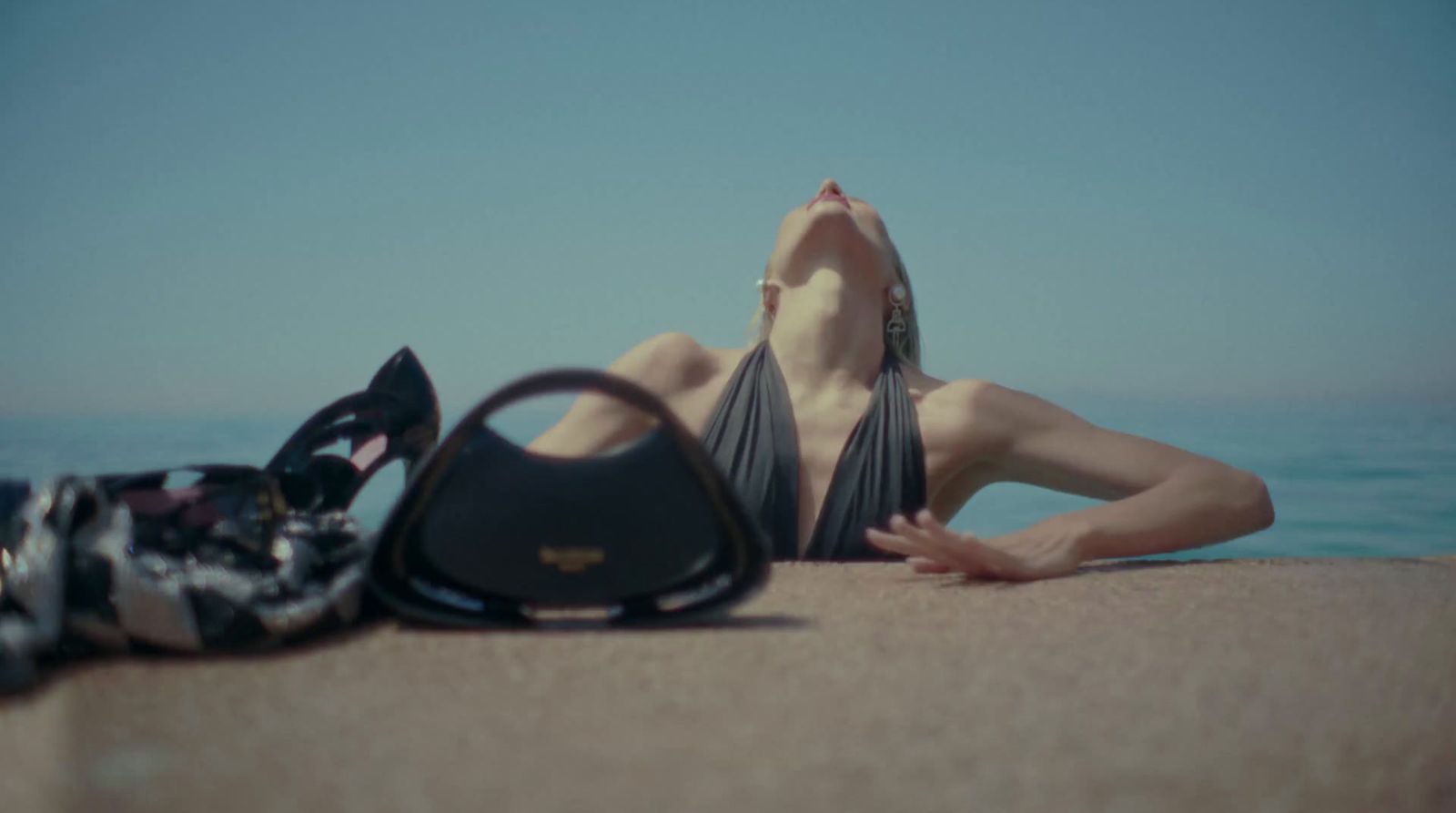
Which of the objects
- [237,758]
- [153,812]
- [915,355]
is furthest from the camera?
[915,355]

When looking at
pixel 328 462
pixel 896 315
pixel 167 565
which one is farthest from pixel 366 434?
pixel 896 315

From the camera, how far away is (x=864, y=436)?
292cm

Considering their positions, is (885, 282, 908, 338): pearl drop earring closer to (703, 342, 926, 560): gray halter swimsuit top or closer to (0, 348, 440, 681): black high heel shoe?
(703, 342, 926, 560): gray halter swimsuit top

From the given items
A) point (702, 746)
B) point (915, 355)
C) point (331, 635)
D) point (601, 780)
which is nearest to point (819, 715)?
point (702, 746)

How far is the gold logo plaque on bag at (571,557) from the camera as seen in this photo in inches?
63.2

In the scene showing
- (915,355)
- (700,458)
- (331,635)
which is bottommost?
(331,635)

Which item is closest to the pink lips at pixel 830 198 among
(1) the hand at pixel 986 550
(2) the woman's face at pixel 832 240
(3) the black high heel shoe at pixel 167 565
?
(2) the woman's face at pixel 832 240

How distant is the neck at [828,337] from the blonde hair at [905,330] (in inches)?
6.9

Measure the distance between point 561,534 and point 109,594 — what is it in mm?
661

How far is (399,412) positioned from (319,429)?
Answer: 28 cm

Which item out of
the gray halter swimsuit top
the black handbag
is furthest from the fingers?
the black handbag

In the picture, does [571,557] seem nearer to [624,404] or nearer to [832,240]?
[624,404]

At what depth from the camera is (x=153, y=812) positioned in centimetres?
94

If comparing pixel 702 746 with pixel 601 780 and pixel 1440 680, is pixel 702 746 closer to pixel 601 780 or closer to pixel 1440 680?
pixel 601 780
